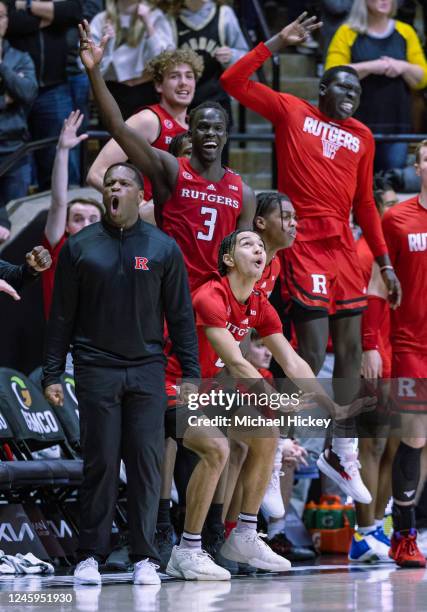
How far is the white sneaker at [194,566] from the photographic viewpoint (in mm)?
7621

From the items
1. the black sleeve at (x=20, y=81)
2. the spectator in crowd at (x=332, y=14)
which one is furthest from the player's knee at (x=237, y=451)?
A: the spectator in crowd at (x=332, y=14)

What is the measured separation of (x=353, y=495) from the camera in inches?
353

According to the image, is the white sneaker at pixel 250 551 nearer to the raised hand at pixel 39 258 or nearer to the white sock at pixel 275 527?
the white sock at pixel 275 527

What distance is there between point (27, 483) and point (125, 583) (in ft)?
4.32

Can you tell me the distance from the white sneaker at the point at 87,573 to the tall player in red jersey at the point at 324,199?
7.05 feet

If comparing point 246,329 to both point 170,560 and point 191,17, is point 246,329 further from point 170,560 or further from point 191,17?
point 191,17

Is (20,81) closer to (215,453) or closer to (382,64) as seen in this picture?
(382,64)

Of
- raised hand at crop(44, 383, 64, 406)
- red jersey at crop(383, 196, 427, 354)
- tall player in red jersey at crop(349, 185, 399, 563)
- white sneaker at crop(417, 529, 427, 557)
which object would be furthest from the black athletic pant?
white sneaker at crop(417, 529, 427, 557)

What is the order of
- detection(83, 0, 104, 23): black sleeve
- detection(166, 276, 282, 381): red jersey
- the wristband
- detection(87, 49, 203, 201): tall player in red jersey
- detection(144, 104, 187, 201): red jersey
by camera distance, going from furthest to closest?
detection(83, 0, 104, 23): black sleeve, the wristband, detection(144, 104, 187, 201): red jersey, detection(87, 49, 203, 201): tall player in red jersey, detection(166, 276, 282, 381): red jersey

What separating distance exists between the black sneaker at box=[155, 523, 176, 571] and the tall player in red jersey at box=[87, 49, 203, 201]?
217cm

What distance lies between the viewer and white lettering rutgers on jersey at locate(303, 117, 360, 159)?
8.91m

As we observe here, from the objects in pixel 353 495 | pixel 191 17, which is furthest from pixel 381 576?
pixel 191 17

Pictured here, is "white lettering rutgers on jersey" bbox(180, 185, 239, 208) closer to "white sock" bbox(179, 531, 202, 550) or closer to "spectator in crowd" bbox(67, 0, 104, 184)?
"white sock" bbox(179, 531, 202, 550)

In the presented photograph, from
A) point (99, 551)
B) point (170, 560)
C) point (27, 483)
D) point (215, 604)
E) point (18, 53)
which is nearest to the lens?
point (215, 604)
